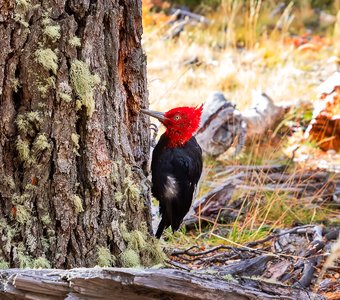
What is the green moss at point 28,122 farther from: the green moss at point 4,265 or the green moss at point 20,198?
the green moss at point 4,265

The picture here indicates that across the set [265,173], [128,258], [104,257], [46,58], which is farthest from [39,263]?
[265,173]

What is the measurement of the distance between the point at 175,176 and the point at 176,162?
0.08 meters

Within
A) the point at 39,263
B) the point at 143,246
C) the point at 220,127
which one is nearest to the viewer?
the point at 39,263

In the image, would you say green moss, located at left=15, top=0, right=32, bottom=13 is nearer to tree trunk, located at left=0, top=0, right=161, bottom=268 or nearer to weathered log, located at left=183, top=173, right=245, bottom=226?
tree trunk, located at left=0, top=0, right=161, bottom=268

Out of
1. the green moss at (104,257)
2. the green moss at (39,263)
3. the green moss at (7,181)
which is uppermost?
the green moss at (7,181)

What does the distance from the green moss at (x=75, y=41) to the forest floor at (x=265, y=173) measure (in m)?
1.09

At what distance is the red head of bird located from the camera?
3.25 m

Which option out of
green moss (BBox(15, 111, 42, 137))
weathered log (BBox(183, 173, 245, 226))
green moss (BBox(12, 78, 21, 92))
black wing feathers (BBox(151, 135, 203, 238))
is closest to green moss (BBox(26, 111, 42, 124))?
green moss (BBox(15, 111, 42, 137))

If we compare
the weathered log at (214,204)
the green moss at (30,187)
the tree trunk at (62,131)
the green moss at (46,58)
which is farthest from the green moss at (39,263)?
the weathered log at (214,204)

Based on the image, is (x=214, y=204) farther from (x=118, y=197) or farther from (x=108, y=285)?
(x=108, y=285)

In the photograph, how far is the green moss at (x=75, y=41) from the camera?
248 cm

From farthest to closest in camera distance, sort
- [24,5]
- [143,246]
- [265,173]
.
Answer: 1. [265,173]
2. [143,246]
3. [24,5]

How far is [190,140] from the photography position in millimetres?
3363

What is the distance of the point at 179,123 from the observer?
10.6 ft
